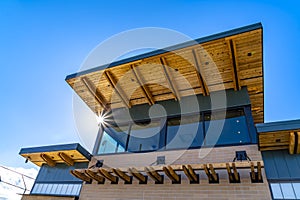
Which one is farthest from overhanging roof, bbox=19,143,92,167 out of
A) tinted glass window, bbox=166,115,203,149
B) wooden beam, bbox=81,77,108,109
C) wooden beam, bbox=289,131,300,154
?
wooden beam, bbox=289,131,300,154

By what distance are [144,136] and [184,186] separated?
194 cm

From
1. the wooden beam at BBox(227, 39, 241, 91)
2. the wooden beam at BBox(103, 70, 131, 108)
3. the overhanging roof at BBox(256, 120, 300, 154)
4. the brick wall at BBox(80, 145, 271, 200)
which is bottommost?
the brick wall at BBox(80, 145, 271, 200)

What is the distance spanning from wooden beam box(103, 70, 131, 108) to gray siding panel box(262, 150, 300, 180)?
13.6ft

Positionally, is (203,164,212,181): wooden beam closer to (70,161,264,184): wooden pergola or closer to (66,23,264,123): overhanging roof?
(70,161,264,184): wooden pergola

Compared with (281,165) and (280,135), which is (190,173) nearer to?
(281,165)

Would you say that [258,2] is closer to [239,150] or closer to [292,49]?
[292,49]

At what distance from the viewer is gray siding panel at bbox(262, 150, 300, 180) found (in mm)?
3779

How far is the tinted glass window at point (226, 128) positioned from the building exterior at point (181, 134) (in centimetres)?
2

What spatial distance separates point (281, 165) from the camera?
394 cm

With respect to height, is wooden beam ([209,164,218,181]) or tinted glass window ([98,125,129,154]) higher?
tinted glass window ([98,125,129,154])

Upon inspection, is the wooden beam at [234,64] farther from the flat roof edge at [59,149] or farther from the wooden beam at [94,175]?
the flat roof edge at [59,149]

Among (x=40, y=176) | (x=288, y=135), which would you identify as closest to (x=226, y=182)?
(x=288, y=135)

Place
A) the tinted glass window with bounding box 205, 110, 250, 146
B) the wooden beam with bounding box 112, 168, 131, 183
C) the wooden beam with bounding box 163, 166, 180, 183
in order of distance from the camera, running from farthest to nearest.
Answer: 1. the tinted glass window with bounding box 205, 110, 250, 146
2. the wooden beam with bounding box 112, 168, 131, 183
3. the wooden beam with bounding box 163, 166, 180, 183

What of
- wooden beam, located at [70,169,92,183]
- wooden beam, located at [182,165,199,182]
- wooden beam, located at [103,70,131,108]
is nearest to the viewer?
wooden beam, located at [182,165,199,182]
